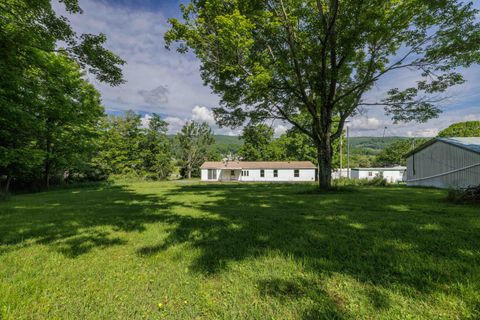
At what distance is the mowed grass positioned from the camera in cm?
202

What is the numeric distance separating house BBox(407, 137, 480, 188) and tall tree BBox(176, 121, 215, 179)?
36.9 m

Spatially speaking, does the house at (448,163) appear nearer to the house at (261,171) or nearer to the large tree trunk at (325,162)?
the large tree trunk at (325,162)

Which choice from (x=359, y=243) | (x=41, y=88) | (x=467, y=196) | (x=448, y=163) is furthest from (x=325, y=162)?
(x=41, y=88)

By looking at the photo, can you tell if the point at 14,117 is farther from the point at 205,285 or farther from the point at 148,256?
the point at 205,285

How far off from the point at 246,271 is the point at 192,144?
Result: 45669mm

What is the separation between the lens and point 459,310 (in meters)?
1.87

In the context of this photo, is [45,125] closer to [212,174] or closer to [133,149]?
[133,149]

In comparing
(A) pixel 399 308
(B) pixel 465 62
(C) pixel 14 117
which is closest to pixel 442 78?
(B) pixel 465 62

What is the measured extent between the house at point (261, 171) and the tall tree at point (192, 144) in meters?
10.4

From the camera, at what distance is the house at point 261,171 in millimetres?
35625

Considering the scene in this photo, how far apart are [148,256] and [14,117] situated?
39.1ft

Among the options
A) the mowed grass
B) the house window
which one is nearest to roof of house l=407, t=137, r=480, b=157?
the mowed grass

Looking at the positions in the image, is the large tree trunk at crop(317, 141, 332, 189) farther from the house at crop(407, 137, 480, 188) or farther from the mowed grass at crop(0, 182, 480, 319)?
the mowed grass at crop(0, 182, 480, 319)

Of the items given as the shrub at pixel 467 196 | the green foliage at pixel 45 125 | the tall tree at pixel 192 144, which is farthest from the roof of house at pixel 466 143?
the tall tree at pixel 192 144
